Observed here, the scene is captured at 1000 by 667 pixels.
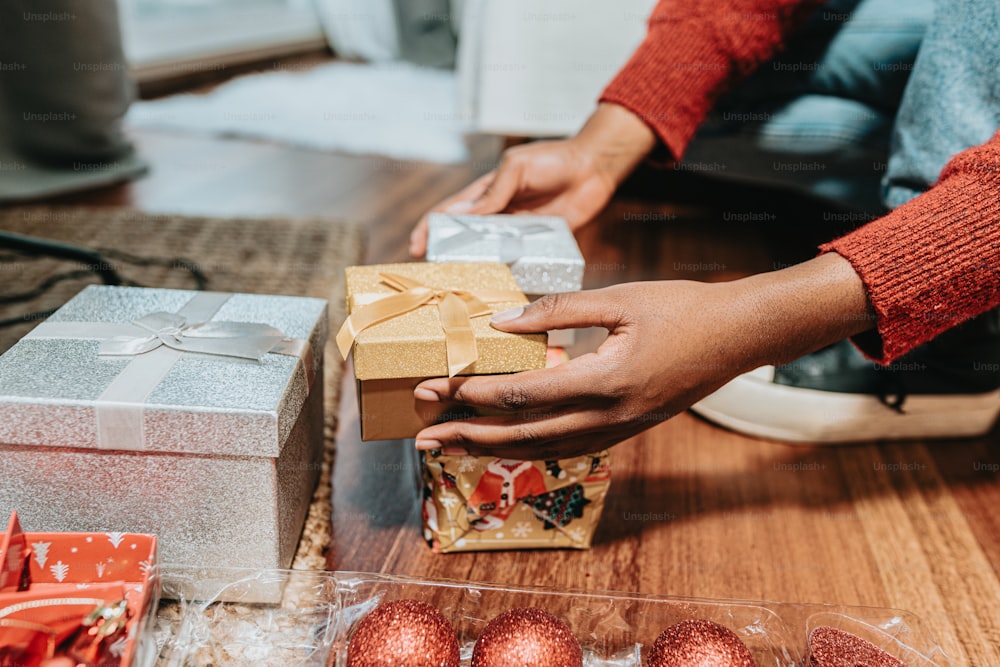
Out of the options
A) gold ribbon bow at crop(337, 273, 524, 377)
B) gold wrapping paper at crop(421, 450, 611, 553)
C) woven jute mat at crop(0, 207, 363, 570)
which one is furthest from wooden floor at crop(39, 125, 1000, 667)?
gold ribbon bow at crop(337, 273, 524, 377)

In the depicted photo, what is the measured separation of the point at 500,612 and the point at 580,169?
1.82 ft

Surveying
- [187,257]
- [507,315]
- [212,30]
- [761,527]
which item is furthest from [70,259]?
[212,30]

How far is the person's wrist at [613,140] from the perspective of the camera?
3.04 ft

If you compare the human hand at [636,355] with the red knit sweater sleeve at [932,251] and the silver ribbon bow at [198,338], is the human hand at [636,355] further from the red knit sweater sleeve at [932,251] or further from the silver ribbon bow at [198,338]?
the silver ribbon bow at [198,338]

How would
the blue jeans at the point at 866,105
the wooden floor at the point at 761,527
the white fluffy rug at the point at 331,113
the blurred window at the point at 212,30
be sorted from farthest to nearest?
the blurred window at the point at 212,30 → the white fluffy rug at the point at 331,113 → the blue jeans at the point at 866,105 → the wooden floor at the point at 761,527

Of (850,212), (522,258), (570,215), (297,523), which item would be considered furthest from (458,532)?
(850,212)

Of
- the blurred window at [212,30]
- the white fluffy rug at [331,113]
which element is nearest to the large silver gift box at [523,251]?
the white fluffy rug at [331,113]

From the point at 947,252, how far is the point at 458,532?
478 mm

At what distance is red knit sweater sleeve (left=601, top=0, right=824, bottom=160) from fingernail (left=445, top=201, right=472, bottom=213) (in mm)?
239

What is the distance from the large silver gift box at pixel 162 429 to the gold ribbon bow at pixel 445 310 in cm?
7

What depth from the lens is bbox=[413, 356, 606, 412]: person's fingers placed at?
55 cm

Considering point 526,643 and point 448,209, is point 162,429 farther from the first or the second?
point 448,209

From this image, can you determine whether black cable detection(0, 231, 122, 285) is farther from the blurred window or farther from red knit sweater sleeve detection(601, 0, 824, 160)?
the blurred window

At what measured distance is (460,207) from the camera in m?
0.86
